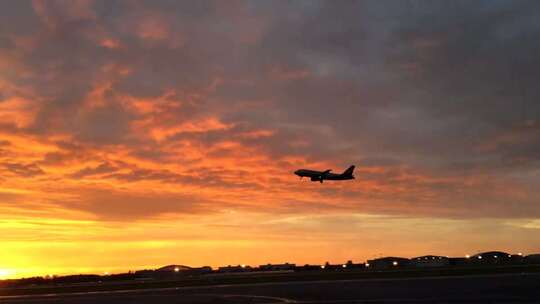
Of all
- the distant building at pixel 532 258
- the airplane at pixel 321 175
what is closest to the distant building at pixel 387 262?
the distant building at pixel 532 258

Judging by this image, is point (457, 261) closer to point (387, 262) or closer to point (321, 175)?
point (387, 262)

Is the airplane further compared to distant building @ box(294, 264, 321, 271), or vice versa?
distant building @ box(294, 264, 321, 271)

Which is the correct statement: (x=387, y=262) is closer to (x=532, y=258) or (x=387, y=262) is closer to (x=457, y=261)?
(x=457, y=261)

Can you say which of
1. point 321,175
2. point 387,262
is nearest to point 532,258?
point 387,262

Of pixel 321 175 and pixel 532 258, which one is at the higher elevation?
pixel 321 175

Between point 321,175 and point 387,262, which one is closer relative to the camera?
point 321,175

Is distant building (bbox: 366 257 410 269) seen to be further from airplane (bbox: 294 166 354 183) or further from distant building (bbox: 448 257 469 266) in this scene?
airplane (bbox: 294 166 354 183)

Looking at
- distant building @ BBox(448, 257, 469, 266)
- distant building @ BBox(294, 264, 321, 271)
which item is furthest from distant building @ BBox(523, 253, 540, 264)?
distant building @ BBox(294, 264, 321, 271)

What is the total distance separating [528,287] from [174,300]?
41.6 meters

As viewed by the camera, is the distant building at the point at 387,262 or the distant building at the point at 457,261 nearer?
the distant building at the point at 457,261

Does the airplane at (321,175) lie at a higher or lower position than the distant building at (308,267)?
higher

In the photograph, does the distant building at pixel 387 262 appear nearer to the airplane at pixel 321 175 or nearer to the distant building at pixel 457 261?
the distant building at pixel 457 261

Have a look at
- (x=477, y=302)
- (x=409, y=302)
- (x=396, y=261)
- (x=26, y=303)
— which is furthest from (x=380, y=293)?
(x=396, y=261)

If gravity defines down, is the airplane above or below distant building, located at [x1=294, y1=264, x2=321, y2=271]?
above
